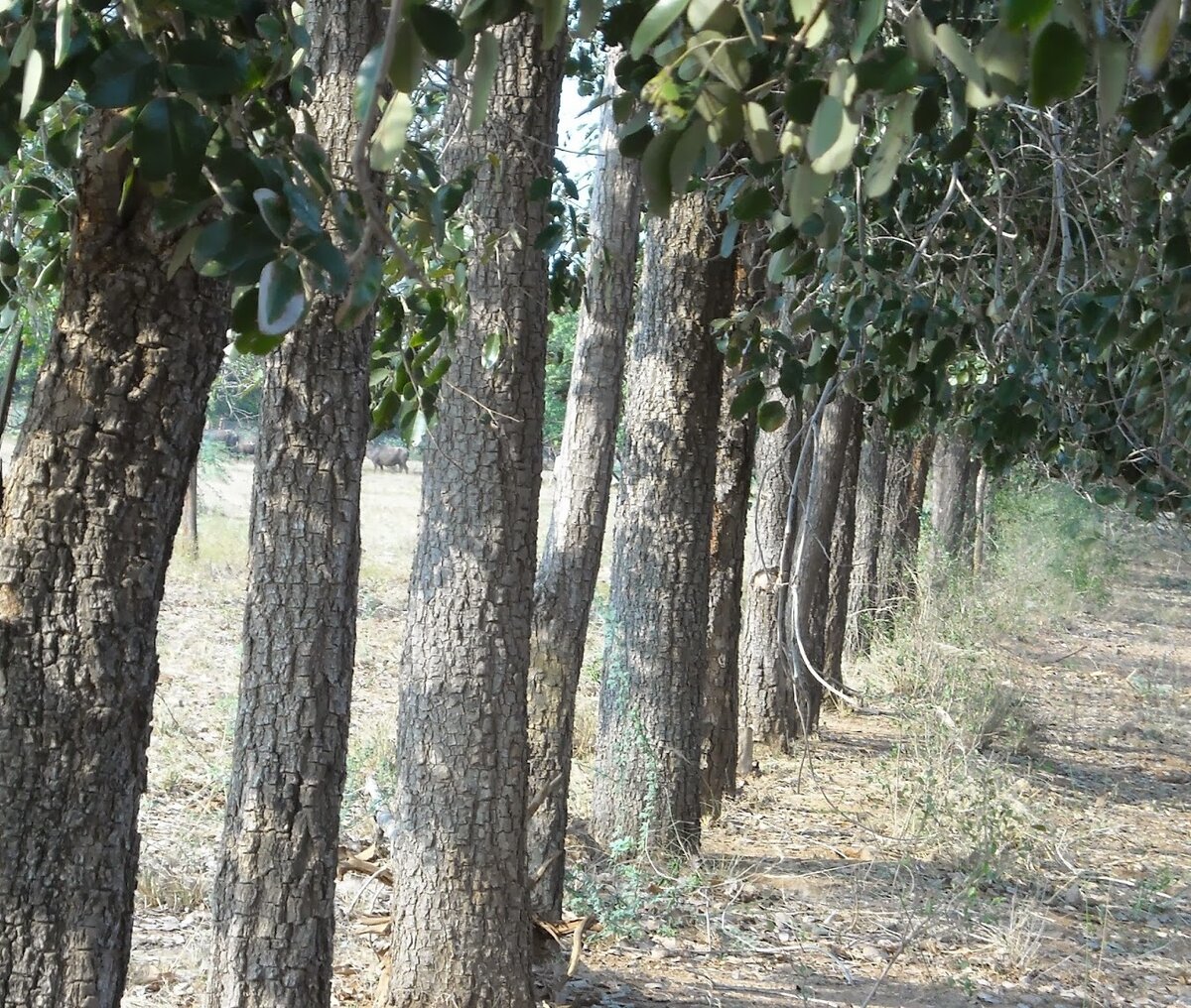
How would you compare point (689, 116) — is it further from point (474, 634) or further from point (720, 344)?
point (720, 344)

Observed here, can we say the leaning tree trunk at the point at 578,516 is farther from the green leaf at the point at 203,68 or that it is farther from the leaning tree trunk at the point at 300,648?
the green leaf at the point at 203,68

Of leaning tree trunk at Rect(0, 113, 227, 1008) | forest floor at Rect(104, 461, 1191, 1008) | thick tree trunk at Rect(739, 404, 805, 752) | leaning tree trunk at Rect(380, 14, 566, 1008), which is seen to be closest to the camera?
leaning tree trunk at Rect(0, 113, 227, 1008)

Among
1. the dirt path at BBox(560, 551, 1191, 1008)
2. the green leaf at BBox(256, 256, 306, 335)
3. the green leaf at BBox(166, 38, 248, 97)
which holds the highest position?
the green leaf at BBox(166, 38, 248, 97)

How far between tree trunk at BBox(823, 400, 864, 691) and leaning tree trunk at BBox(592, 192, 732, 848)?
481 cm

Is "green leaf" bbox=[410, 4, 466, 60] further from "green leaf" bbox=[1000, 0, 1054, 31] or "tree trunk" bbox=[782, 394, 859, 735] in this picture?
"tree trunk" bbox=[782, 394, 859, 735]

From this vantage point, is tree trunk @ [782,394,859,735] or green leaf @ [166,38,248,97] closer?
green leaf @ [166,38,248,97]

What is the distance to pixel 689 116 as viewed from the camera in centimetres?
124

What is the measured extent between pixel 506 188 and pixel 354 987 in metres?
3.00

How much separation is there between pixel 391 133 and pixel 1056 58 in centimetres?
63

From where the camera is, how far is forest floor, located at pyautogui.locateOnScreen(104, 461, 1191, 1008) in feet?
18.6

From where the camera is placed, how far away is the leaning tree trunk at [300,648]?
11.5ft

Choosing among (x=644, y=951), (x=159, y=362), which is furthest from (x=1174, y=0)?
(x=644, y=951)

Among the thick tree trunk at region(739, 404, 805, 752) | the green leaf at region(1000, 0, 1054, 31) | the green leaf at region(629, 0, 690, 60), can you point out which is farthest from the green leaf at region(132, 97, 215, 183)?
the thick tree trunk at region(739, 404, 805, 752)

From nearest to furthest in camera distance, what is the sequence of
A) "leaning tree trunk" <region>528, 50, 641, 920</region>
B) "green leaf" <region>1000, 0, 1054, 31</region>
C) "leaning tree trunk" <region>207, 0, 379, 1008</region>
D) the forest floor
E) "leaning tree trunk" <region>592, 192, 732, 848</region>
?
"green leaf" <region>1000, 0, 1054, 31</region> < "leaning tree trunk" <region>207, 0, 379, 1008</region> < "leaning tree trunk" <region>528, 50, 641, 920</region> < the forest floor < "leaning tree trunk" <region>592, 192, 732, 848</region>
